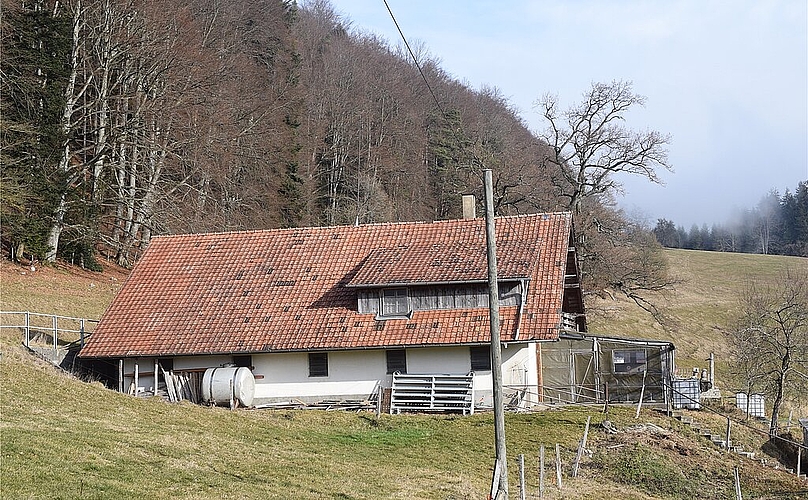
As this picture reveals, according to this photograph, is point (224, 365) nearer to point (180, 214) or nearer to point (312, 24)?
point (180, 214)

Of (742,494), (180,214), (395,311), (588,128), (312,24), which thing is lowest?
(742,494)

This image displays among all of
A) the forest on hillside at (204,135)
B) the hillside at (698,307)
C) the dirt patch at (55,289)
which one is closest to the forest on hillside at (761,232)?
the hillside at (698,307)

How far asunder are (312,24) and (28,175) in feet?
144

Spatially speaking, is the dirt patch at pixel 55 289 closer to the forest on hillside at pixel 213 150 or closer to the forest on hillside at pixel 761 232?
the forest on hillside at pixel 213 150

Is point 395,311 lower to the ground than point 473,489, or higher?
higher

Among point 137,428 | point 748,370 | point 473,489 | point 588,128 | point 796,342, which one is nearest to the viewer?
point 473,489

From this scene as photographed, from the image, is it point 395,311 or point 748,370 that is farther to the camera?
point 748,370

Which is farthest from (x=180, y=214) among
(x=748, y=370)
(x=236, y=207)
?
(x=748, y=370)

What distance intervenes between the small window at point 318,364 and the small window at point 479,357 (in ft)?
16.0

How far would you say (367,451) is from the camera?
23578 mm

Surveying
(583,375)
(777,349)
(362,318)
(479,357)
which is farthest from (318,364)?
(777,349)

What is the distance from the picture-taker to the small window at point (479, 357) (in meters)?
29.8

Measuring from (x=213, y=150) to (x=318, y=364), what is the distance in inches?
809

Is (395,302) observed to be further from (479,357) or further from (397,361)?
(479,357)
